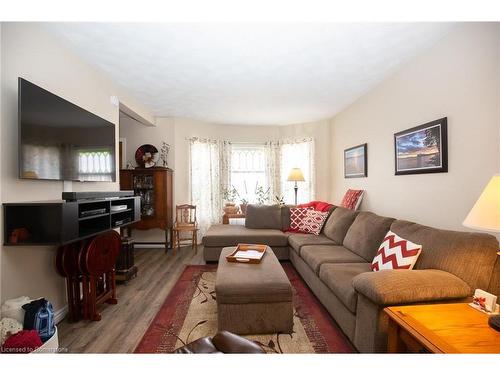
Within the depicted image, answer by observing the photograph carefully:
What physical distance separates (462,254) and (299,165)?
356 centimetres

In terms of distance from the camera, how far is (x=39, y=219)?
1640 mm

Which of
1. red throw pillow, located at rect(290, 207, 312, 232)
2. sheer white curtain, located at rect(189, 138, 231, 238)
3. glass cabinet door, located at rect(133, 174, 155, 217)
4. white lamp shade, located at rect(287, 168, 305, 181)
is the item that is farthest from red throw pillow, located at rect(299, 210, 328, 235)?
glass cabinet door, located at rect(133, 174, 155, 217)

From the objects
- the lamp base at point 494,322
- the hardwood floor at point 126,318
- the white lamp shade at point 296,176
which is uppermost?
the white lamp shade at point 296,176

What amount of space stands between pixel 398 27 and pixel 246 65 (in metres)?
1.34

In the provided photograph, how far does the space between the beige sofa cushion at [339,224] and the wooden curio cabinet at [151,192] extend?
2689 millimetres

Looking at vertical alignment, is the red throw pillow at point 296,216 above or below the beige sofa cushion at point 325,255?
above

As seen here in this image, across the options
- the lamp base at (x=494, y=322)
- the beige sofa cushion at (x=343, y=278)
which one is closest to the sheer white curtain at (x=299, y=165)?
the beige sofa cushion at (x=343, y=278)

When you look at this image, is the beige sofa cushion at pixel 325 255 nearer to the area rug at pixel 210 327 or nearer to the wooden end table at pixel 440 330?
the area rug at pixel 210 327

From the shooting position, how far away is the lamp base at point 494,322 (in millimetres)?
1020

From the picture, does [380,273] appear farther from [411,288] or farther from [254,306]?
[254,306]

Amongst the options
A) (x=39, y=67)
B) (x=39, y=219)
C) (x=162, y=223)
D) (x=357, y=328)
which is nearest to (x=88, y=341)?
(x=39, y=219)

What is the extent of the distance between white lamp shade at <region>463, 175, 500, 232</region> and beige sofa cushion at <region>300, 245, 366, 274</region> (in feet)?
4.21

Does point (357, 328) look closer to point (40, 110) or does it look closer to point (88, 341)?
point (88, 341)

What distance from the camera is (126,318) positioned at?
205cm
